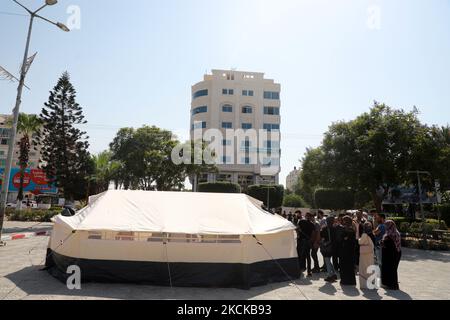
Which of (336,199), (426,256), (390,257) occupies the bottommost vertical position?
(426,256)

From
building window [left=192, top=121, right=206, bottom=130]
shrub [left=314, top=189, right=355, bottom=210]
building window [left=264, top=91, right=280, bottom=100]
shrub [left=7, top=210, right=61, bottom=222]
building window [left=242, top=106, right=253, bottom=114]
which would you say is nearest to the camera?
shrub [left=7, top=210, right=61, bottom=222]

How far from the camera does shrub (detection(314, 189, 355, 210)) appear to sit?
38.6 metres

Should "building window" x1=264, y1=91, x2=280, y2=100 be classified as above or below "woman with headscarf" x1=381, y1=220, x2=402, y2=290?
above

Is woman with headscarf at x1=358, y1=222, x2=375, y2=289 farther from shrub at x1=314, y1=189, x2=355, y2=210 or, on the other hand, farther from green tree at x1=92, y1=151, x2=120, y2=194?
green tree at x1=92, y1=151, x2=120, y2=194

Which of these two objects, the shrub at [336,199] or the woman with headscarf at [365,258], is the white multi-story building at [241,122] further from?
the woman with headscarf at [365,258]

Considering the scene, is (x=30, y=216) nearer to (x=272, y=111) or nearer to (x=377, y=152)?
(x=377, y=152)

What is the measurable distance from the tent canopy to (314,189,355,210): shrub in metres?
31.5

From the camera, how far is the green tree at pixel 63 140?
37281mm

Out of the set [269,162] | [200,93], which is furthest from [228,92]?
[269,162]

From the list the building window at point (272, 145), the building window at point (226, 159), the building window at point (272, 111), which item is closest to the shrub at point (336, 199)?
the building window at point (272, 145)

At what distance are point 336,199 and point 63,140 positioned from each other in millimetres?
32410

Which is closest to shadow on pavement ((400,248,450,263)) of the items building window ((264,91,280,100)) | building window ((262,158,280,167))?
building window ((262,158,280,167))

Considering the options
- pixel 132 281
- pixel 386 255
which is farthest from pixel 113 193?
pixel 386 255

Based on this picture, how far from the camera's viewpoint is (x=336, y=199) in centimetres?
3888
